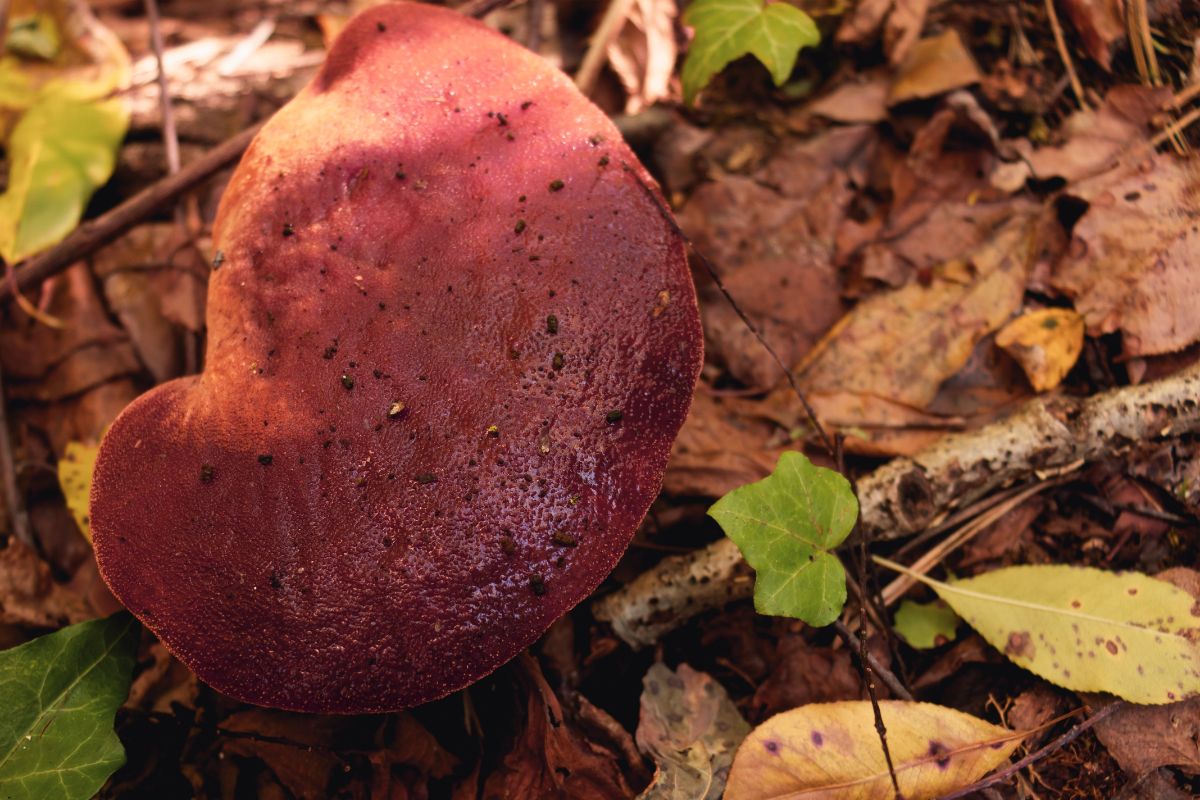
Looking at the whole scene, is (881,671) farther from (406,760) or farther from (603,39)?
(603,39)

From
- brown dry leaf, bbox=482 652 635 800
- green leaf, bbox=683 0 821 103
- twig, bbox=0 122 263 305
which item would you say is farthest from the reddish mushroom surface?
twig, bbox=0 122 263 305

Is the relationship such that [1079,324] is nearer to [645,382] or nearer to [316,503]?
[645,382]

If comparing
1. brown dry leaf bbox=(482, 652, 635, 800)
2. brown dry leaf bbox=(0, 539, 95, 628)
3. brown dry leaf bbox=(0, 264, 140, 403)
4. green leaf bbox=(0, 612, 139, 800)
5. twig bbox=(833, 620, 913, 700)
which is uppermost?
brown dry leaf bbox=(0, 264, 140, 403)

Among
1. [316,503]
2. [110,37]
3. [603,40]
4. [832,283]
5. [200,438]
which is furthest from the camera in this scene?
[110,37]

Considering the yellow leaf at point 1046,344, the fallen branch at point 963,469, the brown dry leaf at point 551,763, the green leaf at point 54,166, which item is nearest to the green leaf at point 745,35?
the yellow leaf at point 1046,344

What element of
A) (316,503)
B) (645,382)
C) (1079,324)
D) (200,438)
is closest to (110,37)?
(200,438)

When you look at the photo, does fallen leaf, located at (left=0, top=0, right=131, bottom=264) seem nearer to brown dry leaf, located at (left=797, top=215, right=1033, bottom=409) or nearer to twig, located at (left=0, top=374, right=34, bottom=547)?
twig, located at (left=0, top=374, right=34, bottom=547)

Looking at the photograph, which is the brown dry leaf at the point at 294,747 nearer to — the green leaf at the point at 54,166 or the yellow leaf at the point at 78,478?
the yellow leaf at the point at 78,478

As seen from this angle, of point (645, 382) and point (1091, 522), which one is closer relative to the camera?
point (645, 382)
